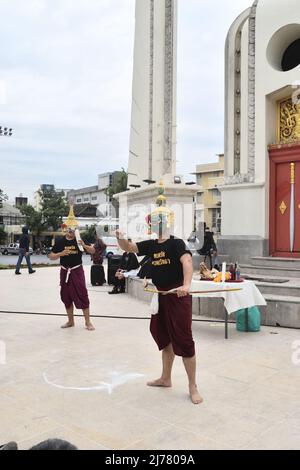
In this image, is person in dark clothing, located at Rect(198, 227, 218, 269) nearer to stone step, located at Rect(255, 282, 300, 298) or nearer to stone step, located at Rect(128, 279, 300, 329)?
stone step, located at Rect(255, 282, 300, 298)

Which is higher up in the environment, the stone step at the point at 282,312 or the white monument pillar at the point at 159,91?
the white monument pillar at the point at 159,91

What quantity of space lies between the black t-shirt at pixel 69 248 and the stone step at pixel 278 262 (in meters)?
4.97

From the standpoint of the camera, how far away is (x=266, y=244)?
11.0 meters

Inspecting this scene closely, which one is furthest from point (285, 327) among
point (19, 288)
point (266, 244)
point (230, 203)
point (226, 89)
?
point (19, 288)

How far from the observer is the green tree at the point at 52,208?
43688 millimetres

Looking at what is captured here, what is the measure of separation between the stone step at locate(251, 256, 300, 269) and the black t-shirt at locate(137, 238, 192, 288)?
6.13 meters

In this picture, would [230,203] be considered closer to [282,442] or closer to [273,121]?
[273,121]

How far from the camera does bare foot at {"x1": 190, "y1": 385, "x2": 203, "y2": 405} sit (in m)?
4.22

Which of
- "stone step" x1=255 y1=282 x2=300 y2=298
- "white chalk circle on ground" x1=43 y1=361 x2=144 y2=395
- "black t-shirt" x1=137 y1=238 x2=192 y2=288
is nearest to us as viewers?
"black t-shirt" x1=137 y1=238 x2=192 y2=288

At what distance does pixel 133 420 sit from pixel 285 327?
442 centimetres

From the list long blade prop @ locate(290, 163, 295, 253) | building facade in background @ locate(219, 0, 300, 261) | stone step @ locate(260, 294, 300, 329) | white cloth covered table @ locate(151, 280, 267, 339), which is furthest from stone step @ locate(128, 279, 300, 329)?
building facade in background @ locate(219, 0, 300, 261)

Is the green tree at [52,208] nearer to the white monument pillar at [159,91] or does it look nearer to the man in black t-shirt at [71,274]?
the white monument pillar at [159,91]

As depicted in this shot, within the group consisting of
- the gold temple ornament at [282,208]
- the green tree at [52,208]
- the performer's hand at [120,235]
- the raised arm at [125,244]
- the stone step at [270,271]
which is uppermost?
the green tree at [52,208]

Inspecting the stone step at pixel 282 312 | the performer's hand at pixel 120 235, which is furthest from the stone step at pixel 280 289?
the performer's hand at pixel 120 235
